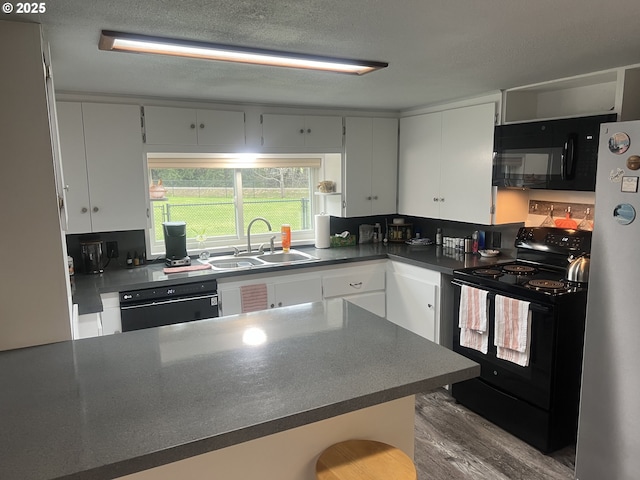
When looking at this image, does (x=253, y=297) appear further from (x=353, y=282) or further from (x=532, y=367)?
(x=532, y=367)

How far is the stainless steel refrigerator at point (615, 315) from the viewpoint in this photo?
6.66 feet

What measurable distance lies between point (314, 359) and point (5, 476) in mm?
892

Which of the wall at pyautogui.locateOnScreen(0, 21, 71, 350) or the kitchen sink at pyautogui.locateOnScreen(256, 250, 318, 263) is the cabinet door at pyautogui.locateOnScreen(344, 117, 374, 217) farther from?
the wall at pyautogui.locateOnScreen(0, 21, 71, 350)

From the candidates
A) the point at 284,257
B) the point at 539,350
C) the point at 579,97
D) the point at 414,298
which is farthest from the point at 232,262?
the point at 579,97

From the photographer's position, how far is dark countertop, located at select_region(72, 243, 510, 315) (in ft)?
9.33

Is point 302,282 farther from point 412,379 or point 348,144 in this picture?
point 412,379

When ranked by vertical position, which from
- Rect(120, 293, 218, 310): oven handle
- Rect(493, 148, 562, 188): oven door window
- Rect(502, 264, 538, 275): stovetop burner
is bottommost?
Rect(120, 293, 218, 310): oven handle

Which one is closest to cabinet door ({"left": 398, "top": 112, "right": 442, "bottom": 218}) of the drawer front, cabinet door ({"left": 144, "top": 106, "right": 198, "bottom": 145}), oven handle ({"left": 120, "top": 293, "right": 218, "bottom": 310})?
the drawer front

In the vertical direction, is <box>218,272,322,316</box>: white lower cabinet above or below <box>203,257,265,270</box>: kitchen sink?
below

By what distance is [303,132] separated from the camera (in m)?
3.82

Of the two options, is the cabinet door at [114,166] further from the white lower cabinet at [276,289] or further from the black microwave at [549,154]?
the black microwave at [549,154]

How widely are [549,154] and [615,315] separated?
1.16m

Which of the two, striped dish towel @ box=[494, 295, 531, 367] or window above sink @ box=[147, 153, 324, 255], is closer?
striped dish towel @ box=[494, 295, 531, 367]

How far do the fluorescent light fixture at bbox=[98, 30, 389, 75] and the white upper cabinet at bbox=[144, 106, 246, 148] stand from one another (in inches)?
52.3
